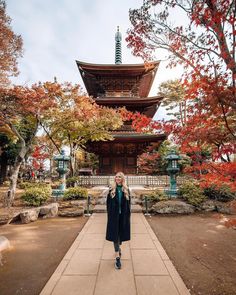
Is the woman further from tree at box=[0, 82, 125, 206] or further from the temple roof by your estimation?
the temple roof

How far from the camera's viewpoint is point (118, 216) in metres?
3.70

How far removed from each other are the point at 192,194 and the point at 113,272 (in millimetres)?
7447

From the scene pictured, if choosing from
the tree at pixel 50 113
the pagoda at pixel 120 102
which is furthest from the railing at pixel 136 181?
the tree at pixel 50 113

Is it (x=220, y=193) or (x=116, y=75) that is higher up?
(x=116, y=75)

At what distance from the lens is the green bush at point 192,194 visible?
9320mm


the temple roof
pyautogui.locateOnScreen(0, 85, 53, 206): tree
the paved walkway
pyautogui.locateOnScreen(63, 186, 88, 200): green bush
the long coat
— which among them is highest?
the temple roof

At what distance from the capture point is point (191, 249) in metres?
4.81

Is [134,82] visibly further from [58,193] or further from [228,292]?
[228,292]

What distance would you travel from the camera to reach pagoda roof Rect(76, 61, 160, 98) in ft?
67.5

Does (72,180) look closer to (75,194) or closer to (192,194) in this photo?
(75,194)

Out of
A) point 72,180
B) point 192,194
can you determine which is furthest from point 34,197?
point 192,194

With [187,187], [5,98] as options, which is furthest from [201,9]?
[5,98]

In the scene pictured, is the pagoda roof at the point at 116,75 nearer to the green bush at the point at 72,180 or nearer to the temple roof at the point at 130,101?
the temple roof at the point at 130,101

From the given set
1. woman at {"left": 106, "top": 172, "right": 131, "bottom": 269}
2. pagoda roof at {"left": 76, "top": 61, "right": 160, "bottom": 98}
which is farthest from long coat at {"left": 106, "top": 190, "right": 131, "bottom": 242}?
pagoda roof at {"left": 76, "top": 61, "right": 160, "bottom": 98}
